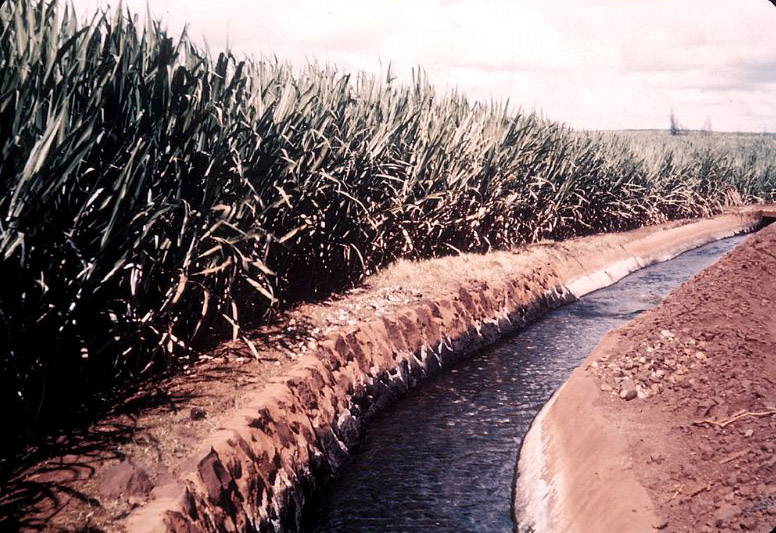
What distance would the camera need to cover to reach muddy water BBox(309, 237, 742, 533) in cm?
540

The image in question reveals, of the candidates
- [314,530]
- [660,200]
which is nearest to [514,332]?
[314,530]

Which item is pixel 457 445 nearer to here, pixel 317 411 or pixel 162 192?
pixel 317 411

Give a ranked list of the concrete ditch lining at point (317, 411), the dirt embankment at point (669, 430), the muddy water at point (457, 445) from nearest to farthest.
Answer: the dirt embankment at point (669, 430)
the concrete ditch lining at point (317, 411)
the muddy water at point (457, 445)

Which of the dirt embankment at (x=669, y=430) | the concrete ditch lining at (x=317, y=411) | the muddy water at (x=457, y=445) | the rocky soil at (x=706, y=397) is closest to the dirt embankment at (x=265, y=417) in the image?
the concrete ditch lining at (x=317, y=411)

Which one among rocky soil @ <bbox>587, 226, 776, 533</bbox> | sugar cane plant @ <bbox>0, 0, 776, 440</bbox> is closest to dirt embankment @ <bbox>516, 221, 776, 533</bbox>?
rocky soil @ <bbox>587, 226, 776, 533</bbox>

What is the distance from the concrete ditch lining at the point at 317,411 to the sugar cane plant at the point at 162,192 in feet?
2.88

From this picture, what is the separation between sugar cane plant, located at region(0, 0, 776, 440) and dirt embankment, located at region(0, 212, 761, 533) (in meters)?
0.40

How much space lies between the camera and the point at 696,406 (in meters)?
5.11

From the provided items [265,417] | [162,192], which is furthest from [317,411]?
[162,192]

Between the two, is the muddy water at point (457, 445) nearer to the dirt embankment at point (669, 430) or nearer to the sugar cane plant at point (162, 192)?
the dirt embankment at point (669, 430)

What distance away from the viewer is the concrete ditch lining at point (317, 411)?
13.4 feet

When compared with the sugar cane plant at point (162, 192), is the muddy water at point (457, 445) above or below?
below

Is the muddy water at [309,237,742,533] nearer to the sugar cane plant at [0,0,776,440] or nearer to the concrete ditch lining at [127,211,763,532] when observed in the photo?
the concrete ditch lining at [127,211,763,532]

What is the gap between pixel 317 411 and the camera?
5.95 metres
